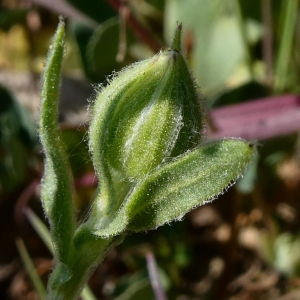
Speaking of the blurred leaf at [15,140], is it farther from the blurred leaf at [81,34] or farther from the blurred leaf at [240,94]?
the blurred leaf at [240,94]

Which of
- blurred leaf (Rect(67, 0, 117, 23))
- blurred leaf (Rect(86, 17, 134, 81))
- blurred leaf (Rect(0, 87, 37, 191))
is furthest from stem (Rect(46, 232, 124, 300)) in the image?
blurred leaf (Rect(67, 0, 117, 23))

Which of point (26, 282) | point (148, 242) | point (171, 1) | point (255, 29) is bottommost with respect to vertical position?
point (26, 282)

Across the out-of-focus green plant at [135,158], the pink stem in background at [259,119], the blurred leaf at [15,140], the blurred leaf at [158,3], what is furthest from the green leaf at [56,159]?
the blurred leaf at [158,3]

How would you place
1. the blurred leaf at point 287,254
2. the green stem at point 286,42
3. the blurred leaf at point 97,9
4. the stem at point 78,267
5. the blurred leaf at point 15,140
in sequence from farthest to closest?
the blurred leaf at point 97,9, the blurred leaf at point 287,254, the blurred leaf at point 15,140, the green stem at point 286,42, the stem at point 78,267

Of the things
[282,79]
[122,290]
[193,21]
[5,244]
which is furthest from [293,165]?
[5,244]

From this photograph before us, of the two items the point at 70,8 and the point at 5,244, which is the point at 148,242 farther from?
the point at 70,8

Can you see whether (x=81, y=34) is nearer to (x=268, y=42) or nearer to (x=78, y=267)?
(x=268, y=42)
